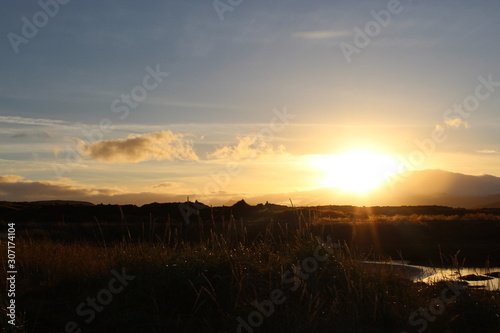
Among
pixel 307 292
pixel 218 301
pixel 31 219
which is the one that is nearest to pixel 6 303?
pixel 218 301

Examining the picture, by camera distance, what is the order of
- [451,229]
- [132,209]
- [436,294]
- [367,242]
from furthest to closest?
[132,209]
[451,229]
[367,242]
[436,294]

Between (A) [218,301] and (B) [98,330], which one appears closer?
(B) [98,330]

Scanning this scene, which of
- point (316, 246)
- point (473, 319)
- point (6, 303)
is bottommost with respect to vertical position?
point (473, 319)

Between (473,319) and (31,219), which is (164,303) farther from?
(31,219)

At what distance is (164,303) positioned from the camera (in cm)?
740

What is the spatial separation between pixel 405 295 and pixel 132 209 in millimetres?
34744

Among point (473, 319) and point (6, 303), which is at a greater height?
point (6, 303)

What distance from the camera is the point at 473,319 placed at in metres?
7.54

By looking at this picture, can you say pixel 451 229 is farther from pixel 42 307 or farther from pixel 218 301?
pixel 42 307

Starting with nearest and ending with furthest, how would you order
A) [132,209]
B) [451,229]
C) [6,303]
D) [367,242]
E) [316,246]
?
1. [6,303]
2. [316,246]
3. [367,242]
4. [451,229]
5. [132,209]

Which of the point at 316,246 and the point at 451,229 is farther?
the point at 451,229

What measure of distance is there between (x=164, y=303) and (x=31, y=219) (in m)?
31.0

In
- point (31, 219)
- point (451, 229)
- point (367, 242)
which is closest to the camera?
point (367, 242)

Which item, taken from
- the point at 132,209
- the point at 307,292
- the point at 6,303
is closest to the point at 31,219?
the point at 132,209
